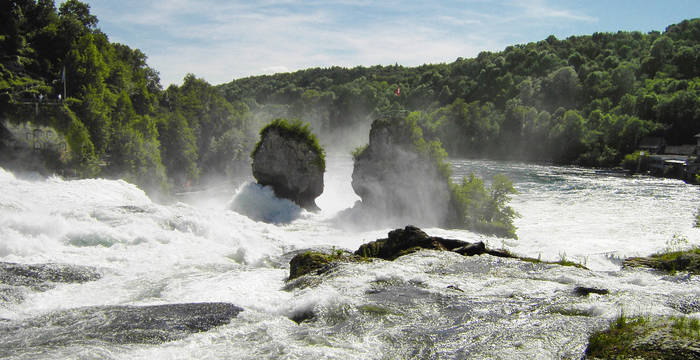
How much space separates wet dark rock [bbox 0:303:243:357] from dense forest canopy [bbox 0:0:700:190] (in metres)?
34.4

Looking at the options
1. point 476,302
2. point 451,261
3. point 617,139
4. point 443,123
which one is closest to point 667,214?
point 451,261

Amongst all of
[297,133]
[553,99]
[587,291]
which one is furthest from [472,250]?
[553,99]

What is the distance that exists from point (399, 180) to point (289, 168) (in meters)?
9.10

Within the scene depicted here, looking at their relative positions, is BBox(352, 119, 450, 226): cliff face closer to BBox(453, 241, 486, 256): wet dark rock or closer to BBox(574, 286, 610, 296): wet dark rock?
BBox(453, 241, 486, 256): wet dark rock

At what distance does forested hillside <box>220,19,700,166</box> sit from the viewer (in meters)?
98.4

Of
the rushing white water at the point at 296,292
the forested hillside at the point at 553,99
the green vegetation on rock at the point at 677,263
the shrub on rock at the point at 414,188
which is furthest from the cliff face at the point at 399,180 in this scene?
the forested hillside at the point at 553,99

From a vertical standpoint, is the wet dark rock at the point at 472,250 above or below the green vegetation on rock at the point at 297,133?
below

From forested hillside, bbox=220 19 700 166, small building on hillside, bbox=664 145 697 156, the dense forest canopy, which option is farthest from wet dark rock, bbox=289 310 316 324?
forested hillside, bbox=220 19 700 166

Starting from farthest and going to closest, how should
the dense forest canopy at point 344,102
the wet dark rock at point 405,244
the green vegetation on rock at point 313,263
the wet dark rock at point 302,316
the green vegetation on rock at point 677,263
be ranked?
the dense forest canopy at point 344,102 < the wet dark rock at point 405,244 < the green vegetation on rock at point 677,263 < the green vegetation on rock at point 313,263 < the wet dark rock at point 302,316

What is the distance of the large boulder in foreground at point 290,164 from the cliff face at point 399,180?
403cm

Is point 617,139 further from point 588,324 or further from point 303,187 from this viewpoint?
point 588,324

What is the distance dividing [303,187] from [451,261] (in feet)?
88.3

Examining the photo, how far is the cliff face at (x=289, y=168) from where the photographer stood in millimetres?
42188

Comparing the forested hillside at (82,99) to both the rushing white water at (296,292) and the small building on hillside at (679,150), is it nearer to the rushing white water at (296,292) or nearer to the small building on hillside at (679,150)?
the rushing white water at (296,292)
